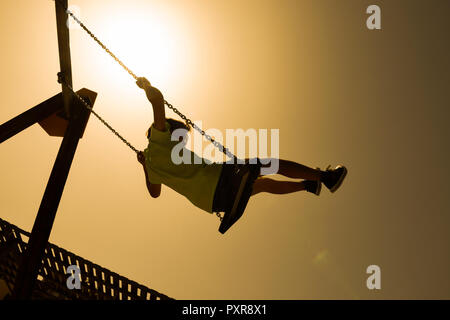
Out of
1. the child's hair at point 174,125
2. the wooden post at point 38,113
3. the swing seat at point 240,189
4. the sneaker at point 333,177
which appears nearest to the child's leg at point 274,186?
the sneaker at point 333,177

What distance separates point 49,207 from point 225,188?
1.66 meters

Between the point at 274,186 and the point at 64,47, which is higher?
the point at 64,47

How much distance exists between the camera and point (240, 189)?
2422 millimetres

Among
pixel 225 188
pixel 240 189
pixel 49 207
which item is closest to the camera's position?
pixel 240 189

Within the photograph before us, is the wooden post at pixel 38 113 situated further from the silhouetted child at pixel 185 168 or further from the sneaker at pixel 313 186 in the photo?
the sneaker at pixel 313 186

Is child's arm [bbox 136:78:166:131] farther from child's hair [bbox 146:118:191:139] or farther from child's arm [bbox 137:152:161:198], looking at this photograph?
child's arm [bbox 137:152:161:198]

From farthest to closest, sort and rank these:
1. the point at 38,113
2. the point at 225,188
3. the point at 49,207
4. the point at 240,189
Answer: the point at 38,113
the point at 49,207
the point at 225,188
the point at 240,189

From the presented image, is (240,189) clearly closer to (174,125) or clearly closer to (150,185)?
(174,125)

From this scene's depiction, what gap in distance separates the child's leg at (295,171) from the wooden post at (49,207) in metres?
1.97

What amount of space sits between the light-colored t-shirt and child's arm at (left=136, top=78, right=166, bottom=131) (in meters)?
0.05

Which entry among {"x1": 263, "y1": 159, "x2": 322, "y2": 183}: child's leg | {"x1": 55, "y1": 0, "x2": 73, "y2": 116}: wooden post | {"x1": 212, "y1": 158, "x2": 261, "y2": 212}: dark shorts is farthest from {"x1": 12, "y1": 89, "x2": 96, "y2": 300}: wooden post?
{"x1": 263, "y1": 159, "x2": 322, "y2": 183}: child's leg

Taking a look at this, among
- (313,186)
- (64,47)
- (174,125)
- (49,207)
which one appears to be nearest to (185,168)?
(174,125)

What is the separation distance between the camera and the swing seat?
237 centimetres

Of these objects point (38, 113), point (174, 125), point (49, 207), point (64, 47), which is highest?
point (64, 47)
